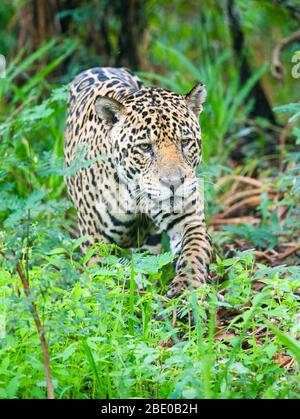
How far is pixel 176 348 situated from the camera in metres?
4.67

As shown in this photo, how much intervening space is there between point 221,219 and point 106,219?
82.9 inches

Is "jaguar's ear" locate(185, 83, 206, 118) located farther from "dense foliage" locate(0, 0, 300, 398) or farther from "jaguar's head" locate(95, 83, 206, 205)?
"dense foliage" locate(0, 0, 300, 398)

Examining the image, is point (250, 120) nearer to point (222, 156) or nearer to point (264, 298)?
point (222, 156)

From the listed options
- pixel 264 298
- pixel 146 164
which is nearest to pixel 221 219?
pixel 146 164

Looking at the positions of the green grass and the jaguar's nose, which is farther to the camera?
the jaguar's nose

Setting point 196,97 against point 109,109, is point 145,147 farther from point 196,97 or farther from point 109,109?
A: point 196,97

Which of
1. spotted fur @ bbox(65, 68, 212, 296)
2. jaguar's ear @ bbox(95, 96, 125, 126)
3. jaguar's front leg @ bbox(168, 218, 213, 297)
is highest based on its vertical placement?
jaguar's ear @ bbox(95, 96, 125, 126)

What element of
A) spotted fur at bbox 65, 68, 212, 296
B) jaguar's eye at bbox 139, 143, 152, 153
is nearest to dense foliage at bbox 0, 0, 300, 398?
spotted fur at bbox 65, 68, 212, 296

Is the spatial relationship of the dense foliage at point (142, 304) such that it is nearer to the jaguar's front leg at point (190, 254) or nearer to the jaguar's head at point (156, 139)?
the jaguar's front leg at point (190, 254)

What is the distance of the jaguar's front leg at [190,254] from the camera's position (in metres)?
5.90

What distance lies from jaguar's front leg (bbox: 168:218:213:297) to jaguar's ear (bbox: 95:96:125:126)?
833 mm

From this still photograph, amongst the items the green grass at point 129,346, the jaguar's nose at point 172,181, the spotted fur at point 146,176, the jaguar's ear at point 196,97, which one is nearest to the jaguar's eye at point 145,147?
the spotted fur at point 146,176

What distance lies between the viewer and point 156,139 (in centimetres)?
621

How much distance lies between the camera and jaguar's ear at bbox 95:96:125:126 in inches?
254
